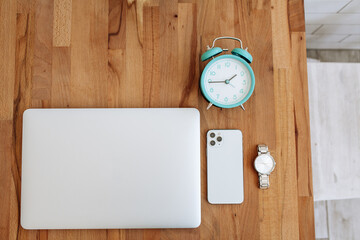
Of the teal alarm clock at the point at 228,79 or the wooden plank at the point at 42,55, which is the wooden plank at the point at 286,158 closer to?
the teal alarm clock at the point at 228,79

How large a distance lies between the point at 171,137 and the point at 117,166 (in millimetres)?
222

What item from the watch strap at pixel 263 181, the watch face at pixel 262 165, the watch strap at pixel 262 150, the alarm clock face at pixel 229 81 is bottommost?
the watch strap at pixel 263 181

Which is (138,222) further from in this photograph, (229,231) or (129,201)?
(229,231)

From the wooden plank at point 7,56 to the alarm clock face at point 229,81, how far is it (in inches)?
30.1

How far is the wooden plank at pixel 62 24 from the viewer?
1097 millimetres

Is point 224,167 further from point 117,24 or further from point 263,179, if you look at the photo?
point 117,24

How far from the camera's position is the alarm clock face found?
39.6 inches

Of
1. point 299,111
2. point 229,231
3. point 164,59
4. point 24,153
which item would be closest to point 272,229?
point 229,231

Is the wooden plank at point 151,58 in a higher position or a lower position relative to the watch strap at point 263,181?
higher

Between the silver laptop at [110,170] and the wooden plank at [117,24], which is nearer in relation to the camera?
the silver laptop at [110,170]

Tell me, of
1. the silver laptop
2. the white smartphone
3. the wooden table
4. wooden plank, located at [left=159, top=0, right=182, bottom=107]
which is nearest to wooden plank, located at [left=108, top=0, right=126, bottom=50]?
the wooden table

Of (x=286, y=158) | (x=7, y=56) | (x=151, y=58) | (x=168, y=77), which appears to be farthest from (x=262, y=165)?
(x=7, y=56)

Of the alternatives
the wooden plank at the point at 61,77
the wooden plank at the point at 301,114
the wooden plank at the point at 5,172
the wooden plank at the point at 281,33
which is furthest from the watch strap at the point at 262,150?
the wooden plank at the point at 5,172

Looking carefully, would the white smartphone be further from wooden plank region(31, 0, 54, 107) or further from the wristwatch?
wooden plank region(31, 0, 54, 107)
